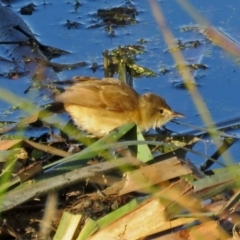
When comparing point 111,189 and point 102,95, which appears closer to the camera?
point 111,189

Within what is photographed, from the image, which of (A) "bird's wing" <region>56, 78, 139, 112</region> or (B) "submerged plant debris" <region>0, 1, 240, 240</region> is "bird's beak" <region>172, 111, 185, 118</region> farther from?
(B) "submerged plant debris" <region>0, 1, 240, 240</region>

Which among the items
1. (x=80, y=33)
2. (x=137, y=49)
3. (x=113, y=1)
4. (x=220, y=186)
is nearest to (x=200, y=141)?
(x=220, y=186)

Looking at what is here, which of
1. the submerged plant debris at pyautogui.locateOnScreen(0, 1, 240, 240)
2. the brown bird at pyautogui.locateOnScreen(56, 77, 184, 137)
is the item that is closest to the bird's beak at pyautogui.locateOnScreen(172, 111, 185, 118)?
the brown bird at pyautogui.locateOnScreen(56, 77, 184, 137)

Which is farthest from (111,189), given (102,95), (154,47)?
(154,47)

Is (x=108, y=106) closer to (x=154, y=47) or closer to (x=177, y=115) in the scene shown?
(x=177, y=115)

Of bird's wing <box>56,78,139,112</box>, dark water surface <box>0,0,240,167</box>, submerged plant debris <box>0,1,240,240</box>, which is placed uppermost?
submerged plant debris <box>0,1,240,240</box>

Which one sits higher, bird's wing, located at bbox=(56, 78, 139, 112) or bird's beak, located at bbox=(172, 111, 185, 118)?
bird's wing, located at bbox=(56, 78, 139, 112)

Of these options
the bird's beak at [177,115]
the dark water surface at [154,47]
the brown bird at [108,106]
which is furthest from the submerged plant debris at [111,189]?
the dark water surface at [154,47]
